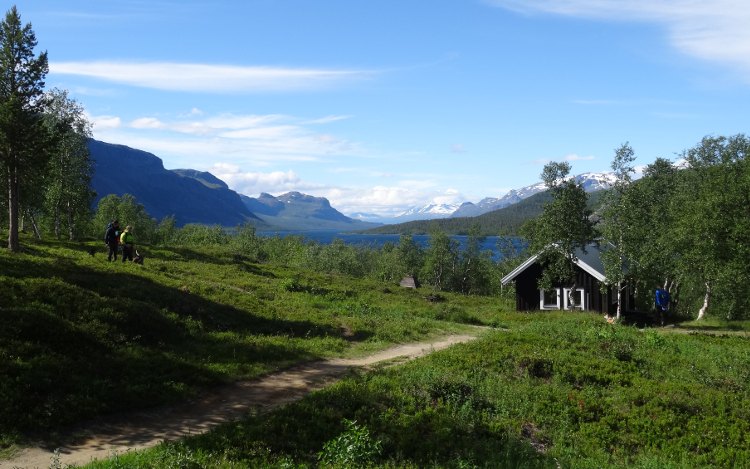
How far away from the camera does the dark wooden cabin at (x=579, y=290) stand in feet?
142

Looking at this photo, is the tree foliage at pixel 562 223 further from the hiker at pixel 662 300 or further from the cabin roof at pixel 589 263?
the hiker at pixel 662 300

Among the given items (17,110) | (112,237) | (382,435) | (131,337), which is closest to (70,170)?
(17,110)

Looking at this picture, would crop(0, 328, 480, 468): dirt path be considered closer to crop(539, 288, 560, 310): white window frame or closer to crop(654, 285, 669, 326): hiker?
crop(654, 285, 669, 326): hiker

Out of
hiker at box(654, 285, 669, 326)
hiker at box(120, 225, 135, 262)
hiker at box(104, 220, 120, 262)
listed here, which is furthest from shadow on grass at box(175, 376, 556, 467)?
hiker at box(654, 285, 669, 326)

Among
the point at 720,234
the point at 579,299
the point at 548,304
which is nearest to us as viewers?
the point at 720,234

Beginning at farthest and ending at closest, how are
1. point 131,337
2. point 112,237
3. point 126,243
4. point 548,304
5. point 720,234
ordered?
point 548,304 < point 720,234 < point 126,243 < point 112,237 < point 131,337

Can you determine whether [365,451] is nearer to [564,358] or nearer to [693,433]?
[693,433]

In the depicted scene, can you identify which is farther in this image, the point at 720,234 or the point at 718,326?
the point at 720,234

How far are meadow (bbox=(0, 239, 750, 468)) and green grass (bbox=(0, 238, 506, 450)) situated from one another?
0.06 metres

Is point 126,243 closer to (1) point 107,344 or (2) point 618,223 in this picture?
(1) point 107,344

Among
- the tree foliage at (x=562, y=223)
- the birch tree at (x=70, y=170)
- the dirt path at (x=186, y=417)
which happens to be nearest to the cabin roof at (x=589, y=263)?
the tree foliage at (x=562, y=223)

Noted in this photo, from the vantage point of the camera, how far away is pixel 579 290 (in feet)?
146

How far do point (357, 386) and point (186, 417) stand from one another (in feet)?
15.2

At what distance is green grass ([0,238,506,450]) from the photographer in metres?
12.1
